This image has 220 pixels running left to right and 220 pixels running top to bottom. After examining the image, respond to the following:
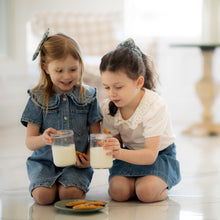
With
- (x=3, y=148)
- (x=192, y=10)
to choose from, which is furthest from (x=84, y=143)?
(x=192, y=10)

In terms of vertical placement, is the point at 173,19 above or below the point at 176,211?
above

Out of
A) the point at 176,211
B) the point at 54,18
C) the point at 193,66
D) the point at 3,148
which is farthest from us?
the point at 193,66

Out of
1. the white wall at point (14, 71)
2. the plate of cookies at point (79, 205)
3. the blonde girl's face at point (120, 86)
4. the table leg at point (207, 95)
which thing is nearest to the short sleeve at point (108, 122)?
the blonde girl's face at point (120, 86)

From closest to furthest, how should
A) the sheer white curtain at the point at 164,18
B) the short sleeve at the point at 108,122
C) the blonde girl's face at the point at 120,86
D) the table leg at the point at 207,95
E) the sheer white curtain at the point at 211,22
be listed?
the blonde girl's face at the point at 120,86, the short sleeve at the point at 108,122, the table leg at the point at 207,95, the sheer white curtain at the point at 211,22, the sheer white curtain at the point at 164,18

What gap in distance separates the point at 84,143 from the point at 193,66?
9.76ft

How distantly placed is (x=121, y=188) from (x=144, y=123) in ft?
1.01

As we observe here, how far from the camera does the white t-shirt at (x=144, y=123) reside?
1.82 metres

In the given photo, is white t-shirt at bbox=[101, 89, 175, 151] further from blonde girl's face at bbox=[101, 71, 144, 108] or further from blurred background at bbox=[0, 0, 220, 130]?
blurred background at bbox=[0, 0, 220, 130]

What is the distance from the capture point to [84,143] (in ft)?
6.45

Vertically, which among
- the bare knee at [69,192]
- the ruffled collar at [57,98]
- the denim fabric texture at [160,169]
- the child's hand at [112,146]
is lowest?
the bare knee at [69,192]

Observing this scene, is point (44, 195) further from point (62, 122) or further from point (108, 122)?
point (108, 122)

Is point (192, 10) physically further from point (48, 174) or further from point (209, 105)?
point (48, 174)

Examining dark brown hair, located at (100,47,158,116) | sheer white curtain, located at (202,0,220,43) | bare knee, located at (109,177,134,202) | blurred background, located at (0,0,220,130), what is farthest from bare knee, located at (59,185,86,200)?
sheer white curtain, located at (202,0,220,43)

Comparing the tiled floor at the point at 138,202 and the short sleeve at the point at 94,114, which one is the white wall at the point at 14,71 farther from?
the short sleeve at the point at 94,114
